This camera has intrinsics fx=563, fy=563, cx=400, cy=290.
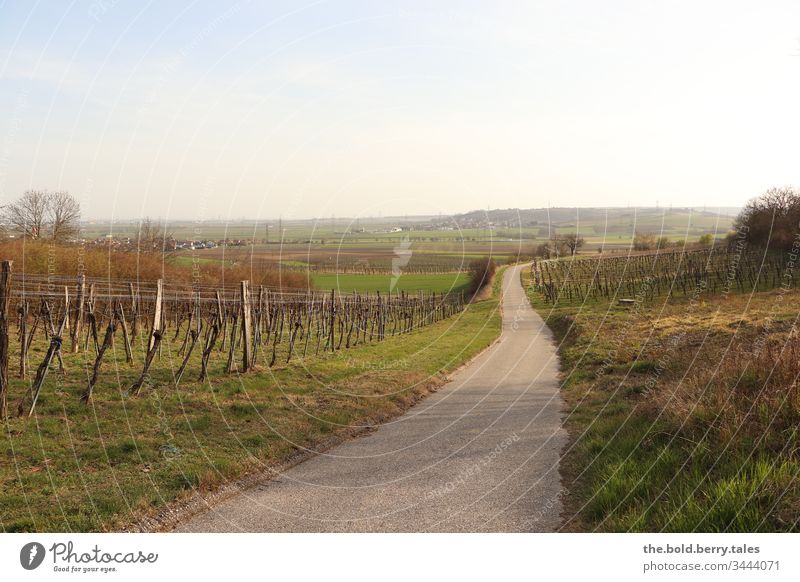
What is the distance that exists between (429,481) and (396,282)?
6707 cm

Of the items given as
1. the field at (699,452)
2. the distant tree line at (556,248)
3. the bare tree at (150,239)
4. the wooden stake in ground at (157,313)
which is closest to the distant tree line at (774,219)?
the field at (699,452)

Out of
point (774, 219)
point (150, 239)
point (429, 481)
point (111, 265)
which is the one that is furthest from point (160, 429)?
point (774, 219)

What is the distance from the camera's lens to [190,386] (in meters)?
15.9

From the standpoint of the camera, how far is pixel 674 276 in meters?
52.4

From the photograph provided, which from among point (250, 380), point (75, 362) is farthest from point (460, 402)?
point (75, 362)

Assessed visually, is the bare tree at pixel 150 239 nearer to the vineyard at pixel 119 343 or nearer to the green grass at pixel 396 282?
the vineyard at pixel 119 343

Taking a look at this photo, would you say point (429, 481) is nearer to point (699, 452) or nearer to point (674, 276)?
point (699, 452)

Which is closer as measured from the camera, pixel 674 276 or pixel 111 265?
pixel 111 265

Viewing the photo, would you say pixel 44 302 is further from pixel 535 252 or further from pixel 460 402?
pixel 535 252

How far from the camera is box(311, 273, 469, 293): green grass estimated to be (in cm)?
6731

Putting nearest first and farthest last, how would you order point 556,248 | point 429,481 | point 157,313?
1. point 429,481
2. point 157,313
3. point 556,248

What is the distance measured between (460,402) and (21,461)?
10641 mm
